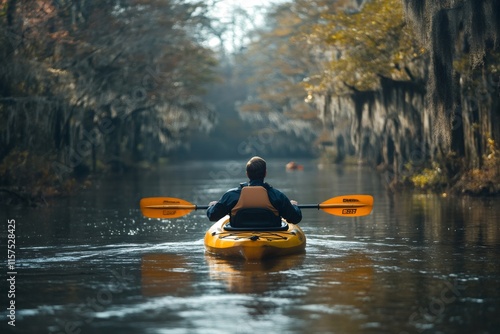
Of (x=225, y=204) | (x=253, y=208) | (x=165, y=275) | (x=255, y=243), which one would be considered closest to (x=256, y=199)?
(x=253, y=208)

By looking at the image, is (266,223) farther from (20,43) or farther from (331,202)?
(20,43)

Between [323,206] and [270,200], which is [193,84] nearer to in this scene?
[323,206]

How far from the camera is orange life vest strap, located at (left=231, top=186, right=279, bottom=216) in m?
14.5

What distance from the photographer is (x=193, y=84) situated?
6062 centimetres

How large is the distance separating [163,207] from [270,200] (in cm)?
355

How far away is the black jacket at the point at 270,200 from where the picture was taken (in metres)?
14.7

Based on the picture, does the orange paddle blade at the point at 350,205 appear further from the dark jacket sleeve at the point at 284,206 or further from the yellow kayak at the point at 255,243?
the dark jacket sleeve at the point at 284,206

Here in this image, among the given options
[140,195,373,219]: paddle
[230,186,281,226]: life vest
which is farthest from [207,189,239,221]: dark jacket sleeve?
[140,195,373,219]: paddle

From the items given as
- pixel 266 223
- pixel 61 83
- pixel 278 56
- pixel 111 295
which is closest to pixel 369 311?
pixel 111 295

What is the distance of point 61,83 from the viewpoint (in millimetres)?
34812

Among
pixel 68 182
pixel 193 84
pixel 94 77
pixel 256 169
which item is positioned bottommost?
pixel 68 182

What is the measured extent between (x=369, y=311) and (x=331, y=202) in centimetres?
754

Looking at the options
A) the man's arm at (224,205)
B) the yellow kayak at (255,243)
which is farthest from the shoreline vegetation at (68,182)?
the yellow kayak at (255,243)

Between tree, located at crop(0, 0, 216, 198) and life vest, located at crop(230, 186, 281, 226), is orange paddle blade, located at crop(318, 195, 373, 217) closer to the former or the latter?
life vest, located at crop(230, 186, 281, 226)
